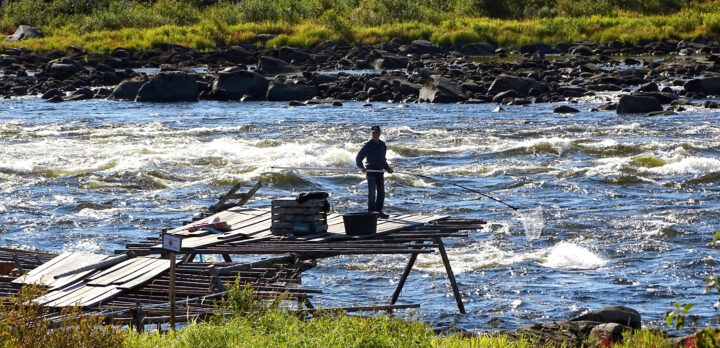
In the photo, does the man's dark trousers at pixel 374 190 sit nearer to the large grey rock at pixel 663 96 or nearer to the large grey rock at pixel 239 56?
the large grey rock at pixel 663 96

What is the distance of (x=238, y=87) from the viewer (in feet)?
145

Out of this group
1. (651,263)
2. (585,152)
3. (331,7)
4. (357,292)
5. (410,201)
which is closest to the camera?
(357,292)

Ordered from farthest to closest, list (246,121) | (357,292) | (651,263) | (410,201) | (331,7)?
(331,7)
(246,121)
(410,201)
(651,263)
(357,292)

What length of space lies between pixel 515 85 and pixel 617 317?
28837mm

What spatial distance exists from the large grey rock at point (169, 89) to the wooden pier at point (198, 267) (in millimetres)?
29442

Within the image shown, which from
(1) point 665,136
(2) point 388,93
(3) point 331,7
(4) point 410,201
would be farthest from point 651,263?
(3) point 331,7

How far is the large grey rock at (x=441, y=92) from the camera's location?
4131cm

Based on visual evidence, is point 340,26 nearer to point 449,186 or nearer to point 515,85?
point 515,85

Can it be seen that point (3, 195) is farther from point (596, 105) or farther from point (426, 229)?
point (596, 105)

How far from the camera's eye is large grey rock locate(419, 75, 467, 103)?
4131cm

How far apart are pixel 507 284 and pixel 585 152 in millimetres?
13008

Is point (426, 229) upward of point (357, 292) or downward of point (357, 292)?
upward

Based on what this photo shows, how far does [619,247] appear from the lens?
63.3 feet

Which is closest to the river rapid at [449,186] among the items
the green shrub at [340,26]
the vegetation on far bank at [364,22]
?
the green shrub at [340,26]
